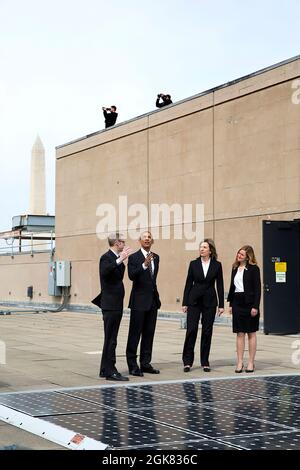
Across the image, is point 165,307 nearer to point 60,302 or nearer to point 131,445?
point 60,302

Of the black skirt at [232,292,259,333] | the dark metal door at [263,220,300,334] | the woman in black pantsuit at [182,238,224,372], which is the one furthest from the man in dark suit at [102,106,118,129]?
the black skirt at [232,292,259,333]

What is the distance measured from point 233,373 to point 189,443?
449 cm

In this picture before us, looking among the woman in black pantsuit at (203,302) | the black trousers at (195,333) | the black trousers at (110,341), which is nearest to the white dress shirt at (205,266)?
the woman in black pantsuit at (203,302)

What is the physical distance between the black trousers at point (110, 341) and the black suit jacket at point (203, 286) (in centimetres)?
141

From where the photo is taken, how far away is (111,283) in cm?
966

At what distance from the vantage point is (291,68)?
17672 millimetres

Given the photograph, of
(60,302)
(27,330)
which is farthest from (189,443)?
(60,302)

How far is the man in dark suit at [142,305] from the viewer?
1011 centimetres

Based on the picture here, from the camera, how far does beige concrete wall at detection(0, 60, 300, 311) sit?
18.0 metres

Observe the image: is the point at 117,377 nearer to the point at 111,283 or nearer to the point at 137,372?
the point at 137,372

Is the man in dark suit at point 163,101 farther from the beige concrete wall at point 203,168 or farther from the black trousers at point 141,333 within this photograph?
the black trousers at point 141,333

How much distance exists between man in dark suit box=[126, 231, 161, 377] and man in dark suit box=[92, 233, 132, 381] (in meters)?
0.48

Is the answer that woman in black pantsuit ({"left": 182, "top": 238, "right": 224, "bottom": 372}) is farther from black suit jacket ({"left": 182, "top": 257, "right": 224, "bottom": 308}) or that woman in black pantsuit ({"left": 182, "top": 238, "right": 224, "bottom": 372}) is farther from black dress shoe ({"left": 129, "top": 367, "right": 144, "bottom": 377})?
black dress shoe ({"left": 129, "top": 367, "right": 144, "bottom": 377})
